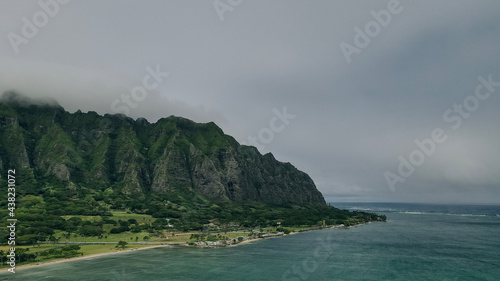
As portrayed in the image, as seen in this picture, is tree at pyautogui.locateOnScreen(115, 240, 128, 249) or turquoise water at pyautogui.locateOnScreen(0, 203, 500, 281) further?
tree at pyautogui.locateOnScreen(115, 240, 128, 249)

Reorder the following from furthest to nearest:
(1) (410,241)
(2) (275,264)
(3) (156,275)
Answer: (1) (410,241) < (2) (275,264) < (3) (156,275)

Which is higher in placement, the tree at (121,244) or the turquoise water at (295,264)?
the tree at (121,244)

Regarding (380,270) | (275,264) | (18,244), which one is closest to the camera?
(380,270)

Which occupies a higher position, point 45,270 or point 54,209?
point 54,209

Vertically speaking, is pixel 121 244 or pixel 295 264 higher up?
pixel 121 244

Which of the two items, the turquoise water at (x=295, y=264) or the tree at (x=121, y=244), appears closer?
the turquoise water at (x=295, y=264)

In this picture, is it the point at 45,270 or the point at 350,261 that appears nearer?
the point at 45,270

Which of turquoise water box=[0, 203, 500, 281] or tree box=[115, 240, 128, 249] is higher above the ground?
tree box=[115, 240, 128, 249]

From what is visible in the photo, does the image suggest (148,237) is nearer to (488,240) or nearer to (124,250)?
(124,250)

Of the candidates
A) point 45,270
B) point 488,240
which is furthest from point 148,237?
point 488,240

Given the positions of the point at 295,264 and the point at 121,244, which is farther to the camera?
the point at 121,244
